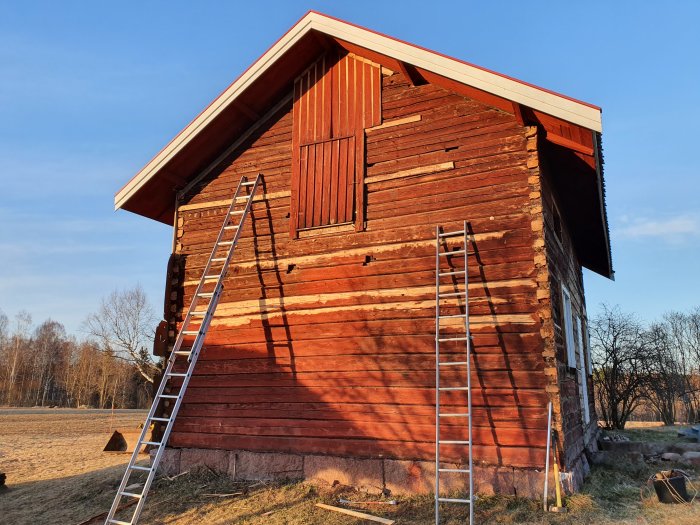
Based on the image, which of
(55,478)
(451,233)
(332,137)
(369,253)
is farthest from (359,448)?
(55,478)

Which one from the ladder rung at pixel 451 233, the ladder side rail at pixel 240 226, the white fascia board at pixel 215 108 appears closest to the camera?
the ladder rung at pixel 451 233

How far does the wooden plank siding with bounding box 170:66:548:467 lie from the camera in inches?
287

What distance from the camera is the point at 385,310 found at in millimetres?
8172

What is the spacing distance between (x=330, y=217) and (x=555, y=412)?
4870mm

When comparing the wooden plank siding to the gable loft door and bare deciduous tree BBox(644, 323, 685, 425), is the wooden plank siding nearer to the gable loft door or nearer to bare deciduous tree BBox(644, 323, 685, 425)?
the gable loft door

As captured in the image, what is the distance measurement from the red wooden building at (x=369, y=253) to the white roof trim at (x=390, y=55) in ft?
0.09

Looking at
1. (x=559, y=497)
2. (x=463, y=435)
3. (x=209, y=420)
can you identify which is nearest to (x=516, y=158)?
(x=463, y=435)

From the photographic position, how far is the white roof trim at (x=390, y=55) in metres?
7.07

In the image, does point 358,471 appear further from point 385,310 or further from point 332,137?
point 332,137

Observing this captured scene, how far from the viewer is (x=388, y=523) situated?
6320 millimetres

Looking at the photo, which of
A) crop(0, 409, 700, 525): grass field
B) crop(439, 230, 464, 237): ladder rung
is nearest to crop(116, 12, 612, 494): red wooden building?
crop(439, 230, 464, 237): ladder rung

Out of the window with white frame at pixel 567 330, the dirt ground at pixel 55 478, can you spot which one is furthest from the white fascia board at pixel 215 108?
the window with white frame at pixel 567 330

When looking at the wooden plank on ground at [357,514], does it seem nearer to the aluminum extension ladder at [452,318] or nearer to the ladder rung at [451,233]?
the aluminum extension ladder at [452,318]

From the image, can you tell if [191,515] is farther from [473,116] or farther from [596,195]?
[596,195]
